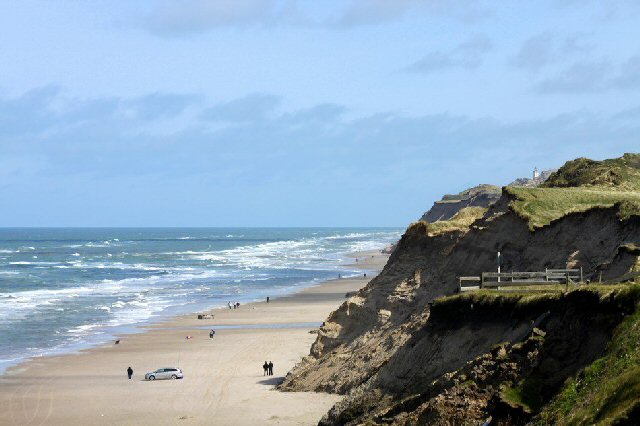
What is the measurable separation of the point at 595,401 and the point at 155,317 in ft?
190

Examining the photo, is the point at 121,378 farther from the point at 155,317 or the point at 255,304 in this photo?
the point at 255,304

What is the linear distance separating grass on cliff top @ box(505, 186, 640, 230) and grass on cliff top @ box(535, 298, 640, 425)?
1530 cm

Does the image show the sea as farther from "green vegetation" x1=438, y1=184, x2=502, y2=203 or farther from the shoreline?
"green vegetation" x1=438, y1=184, x2=502, y2=203

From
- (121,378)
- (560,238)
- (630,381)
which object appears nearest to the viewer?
(630,381)

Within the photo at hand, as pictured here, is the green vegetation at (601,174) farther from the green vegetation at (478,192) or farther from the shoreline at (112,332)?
the green vegetation at (478,192)

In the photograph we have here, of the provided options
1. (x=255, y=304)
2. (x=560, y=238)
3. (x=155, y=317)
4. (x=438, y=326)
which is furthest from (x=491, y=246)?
(x=255, y=304)

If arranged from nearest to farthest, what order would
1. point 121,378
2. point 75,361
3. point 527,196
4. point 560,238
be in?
point 560,238 → point 527,196 → point 121,378 → point 75,361

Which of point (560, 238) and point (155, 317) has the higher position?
point (560, 238)

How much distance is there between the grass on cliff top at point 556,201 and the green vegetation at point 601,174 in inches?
126

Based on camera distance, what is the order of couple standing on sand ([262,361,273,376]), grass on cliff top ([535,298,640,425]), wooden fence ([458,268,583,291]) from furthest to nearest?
couple standing on sand ([262,361,273,376]), wooden fence ([458,268,583,291]), grass on cliff top ([535,298,640,425])

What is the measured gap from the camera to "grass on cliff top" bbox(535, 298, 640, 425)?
14.3 meters

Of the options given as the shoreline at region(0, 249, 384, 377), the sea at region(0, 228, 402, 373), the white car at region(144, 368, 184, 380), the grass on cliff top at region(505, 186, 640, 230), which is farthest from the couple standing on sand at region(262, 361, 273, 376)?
the sea at region(0, 228, 402, 373)

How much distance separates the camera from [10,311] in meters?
73.9

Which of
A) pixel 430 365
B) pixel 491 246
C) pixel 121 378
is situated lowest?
pixel 121 378
